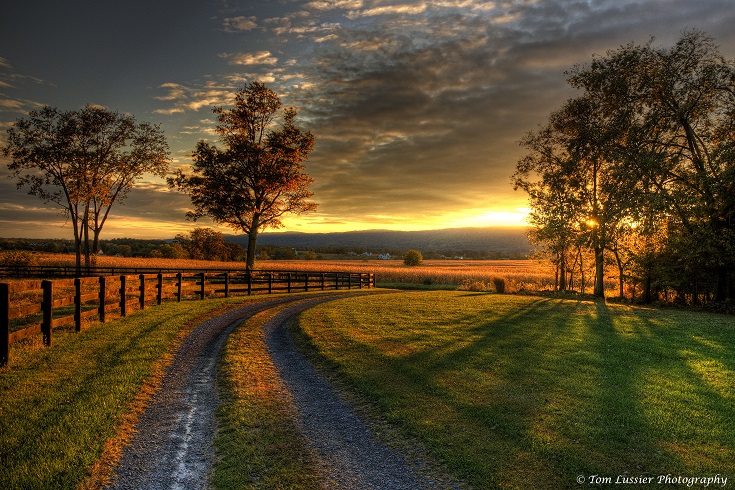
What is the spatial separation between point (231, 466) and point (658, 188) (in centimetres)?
2682

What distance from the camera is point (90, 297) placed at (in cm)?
1291

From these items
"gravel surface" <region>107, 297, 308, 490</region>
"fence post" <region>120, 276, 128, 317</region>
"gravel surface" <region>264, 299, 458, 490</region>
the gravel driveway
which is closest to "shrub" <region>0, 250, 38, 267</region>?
"fence post" <region>120, 276, 128, 317</region>

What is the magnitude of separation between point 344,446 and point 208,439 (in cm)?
201

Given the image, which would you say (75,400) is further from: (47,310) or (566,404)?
(566,404)

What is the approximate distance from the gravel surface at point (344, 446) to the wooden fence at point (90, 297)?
627 centimetres

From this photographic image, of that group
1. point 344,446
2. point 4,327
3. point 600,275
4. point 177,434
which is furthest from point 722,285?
point 4,327

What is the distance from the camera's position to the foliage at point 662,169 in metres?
22.9

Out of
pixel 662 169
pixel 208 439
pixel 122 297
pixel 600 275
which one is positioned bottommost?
pixel 208 439

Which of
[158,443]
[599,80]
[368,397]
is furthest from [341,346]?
[599,80]

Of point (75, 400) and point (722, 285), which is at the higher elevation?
point (722, 285)

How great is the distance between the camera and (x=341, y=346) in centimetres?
1130

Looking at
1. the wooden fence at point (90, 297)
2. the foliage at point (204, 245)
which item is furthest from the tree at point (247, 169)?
the foliage at point (204, 245)

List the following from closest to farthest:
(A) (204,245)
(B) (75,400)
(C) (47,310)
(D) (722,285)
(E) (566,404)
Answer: (B) (75,400) < (E) (566,404) < (C) (47,310) < (D) (722,285) < (A) (204,245)

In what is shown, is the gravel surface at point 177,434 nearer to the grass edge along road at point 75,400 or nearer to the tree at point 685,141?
the grass edge along road at point 75,400
